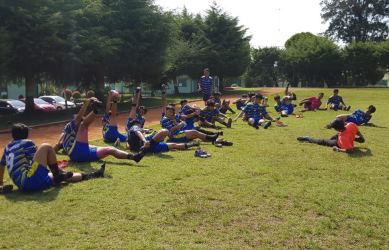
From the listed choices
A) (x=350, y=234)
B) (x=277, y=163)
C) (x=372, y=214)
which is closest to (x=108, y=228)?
(x=350, y=234)

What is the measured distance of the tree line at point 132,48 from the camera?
2036cm

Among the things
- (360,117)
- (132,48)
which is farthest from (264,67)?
(360,117)

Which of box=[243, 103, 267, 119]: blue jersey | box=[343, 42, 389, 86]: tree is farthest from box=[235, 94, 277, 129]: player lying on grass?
box=[343, 42, 389, 86]: tree

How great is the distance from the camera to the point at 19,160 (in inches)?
277

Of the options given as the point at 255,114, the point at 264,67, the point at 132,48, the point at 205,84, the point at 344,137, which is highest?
the point at 264,67

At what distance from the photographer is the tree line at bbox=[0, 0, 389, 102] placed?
66.8 ft

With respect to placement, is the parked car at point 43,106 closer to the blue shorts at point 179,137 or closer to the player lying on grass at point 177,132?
the player lying on grass at point 177,132

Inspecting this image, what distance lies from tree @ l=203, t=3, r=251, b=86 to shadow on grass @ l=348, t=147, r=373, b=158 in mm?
32954

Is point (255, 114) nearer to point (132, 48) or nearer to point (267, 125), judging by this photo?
point (267, 125)

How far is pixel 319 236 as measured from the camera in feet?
17.4

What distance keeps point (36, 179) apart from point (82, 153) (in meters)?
2.20

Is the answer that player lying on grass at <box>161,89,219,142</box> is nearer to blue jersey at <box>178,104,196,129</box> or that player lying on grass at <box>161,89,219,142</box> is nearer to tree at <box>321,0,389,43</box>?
blue jersey at <box>178,104,196,129</box>

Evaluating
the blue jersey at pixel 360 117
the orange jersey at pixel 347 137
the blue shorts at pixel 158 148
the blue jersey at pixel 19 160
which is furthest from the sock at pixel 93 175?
the blue jersey at pixel 360 117

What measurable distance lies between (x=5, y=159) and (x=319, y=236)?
16.7ft
